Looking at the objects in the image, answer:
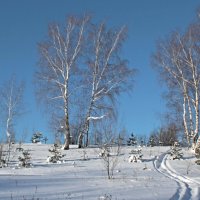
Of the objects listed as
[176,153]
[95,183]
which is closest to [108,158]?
[95,183]

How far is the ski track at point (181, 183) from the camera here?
35.9 ft

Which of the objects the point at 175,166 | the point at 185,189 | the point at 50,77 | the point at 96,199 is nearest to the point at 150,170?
the point at 175,166

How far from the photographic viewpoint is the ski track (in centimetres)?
1094

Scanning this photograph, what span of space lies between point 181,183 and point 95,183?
3.06 m

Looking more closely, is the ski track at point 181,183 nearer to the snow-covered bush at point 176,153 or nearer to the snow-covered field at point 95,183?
the snow-covered field at point 95,183

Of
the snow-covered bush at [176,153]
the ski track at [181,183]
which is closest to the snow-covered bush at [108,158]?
the ski track at [181,183]

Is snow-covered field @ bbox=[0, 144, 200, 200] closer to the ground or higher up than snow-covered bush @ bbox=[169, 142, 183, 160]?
closer to the ground

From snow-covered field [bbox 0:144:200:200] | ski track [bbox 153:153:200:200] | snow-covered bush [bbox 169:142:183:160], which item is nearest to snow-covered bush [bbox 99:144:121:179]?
snow-covered field [bbox 0:144:200:200]

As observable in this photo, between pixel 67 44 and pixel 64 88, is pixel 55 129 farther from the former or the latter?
pixel 67 44

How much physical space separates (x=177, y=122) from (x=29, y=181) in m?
18.7

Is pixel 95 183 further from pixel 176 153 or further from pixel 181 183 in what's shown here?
pixel 176 153

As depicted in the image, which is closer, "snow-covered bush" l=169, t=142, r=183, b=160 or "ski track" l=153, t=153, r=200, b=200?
"ski track" l=153, t=153, r=200, b=200

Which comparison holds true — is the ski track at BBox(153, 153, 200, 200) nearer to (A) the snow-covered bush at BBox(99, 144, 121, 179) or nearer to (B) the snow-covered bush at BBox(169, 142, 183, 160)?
(B) the snow-covered bush at BBox(169, 142, 183, 160)

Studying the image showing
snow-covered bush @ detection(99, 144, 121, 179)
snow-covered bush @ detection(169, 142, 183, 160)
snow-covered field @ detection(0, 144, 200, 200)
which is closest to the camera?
snow-covered field @ detection(0, 144, 200, 200)
